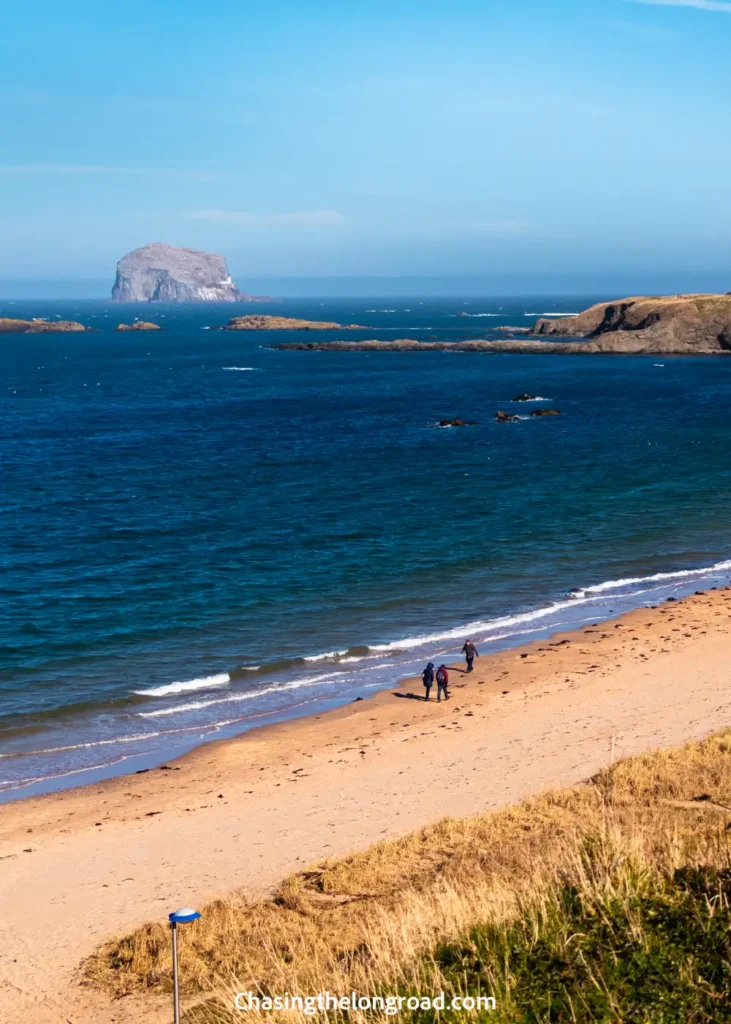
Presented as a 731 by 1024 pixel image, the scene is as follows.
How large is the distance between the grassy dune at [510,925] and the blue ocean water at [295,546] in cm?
Answer: 911

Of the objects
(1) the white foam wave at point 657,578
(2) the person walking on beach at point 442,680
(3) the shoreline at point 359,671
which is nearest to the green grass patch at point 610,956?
(3) the shoreline at point 359,671

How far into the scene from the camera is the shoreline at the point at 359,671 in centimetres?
2297

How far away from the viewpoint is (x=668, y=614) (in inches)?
1300

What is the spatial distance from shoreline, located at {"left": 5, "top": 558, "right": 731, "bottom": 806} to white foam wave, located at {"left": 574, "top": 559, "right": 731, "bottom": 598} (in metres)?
0.03

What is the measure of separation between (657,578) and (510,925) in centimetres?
2877

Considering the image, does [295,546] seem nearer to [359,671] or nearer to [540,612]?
[540,612]

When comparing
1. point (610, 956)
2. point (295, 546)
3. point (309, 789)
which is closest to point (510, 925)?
point (610, 956)

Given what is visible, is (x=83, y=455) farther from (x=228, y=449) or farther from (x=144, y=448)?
(x=228, y=449)

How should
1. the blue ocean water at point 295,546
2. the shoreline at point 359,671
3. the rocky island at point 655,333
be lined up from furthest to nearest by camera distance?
1. the rocky island at point 655,333
2. the blue ocean water at point 295,546
3. the shoreline at point 359,671

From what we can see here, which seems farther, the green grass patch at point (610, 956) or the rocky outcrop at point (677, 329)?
the rocky outcrop at point (677, 329)

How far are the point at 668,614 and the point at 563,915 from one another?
2389 centimetres

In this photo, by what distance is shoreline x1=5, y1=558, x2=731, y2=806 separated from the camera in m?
23.0

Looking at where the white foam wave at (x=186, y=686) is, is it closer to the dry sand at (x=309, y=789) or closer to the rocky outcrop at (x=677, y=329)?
the dry sand at (x=309, y=789)

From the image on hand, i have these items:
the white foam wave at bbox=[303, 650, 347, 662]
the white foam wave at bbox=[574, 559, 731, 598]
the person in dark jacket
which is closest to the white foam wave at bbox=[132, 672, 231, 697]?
the white foam wave at bbox=[303, 650, 347, 662]
